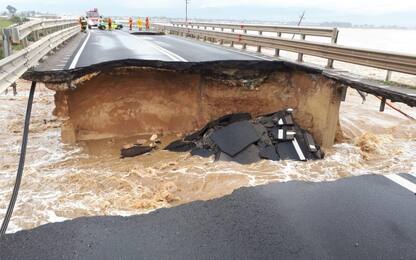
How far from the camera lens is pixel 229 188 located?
20.1 ft

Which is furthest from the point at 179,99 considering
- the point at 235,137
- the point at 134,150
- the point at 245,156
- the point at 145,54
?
the point at 245,156

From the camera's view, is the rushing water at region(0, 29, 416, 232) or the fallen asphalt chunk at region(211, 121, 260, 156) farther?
the fallen asphalt chunk at region(211, 121, 260, 156)

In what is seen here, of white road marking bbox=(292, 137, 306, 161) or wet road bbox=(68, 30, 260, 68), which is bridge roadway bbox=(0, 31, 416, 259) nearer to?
white road marking bbox=(292, 137, 306, 161)

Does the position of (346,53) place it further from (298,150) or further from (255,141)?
(255,141)

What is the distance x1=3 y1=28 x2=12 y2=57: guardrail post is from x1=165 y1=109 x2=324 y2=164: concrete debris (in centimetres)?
442

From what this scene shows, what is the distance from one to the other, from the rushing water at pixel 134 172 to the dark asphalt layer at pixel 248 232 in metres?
0.47

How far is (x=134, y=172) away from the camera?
7.20 metres

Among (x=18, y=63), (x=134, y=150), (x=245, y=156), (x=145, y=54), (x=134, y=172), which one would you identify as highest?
(x=18, y=63)

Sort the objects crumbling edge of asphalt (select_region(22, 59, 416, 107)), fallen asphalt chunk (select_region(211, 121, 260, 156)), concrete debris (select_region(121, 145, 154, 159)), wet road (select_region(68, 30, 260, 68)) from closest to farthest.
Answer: crumbling edge of asphalt (select_region(22, 59, 416, 107))
fallen asphalt chunk (select_region(211, 121, 260, 156))
concrete debris (select_region(121, 145, 154, 159))
wet road (select_region(68, 30, 260, 68))

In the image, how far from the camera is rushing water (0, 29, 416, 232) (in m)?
5.55

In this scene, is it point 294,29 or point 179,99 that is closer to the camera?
point 179,99

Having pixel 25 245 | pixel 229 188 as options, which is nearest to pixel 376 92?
pixel 229 188

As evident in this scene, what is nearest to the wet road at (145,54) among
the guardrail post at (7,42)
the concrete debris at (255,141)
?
the guardrail post at (7,42)

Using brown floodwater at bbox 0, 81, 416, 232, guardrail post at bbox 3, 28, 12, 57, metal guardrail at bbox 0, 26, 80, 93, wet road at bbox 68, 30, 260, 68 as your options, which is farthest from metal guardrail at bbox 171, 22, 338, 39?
guardrail post at bbox 3, 28, 12, 57
